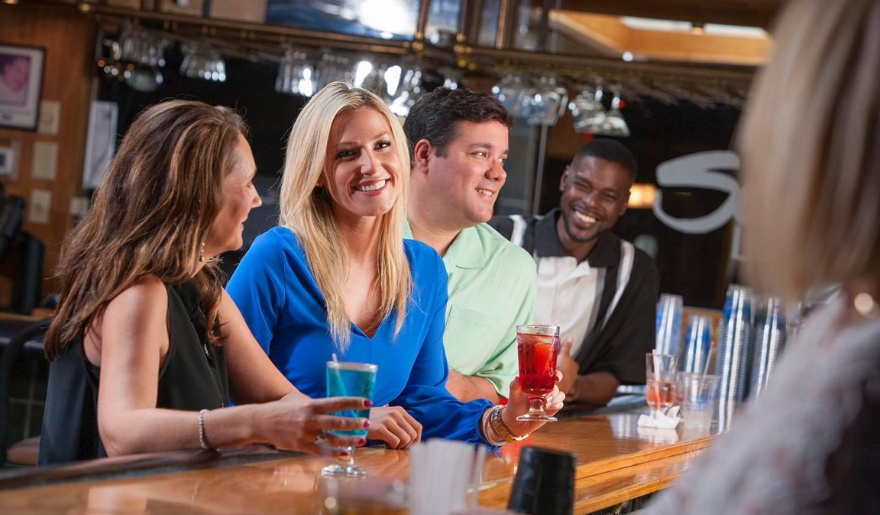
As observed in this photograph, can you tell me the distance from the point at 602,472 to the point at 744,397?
190 cm

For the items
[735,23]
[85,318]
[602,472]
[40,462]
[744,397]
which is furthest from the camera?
[735,23]

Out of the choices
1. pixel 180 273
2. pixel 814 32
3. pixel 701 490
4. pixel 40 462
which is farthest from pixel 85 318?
pixel 814 32

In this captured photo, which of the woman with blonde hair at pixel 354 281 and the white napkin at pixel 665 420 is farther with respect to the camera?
the white napkin at pixel 665 420

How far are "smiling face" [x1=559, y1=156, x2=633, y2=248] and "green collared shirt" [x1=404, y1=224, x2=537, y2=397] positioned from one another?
75cm

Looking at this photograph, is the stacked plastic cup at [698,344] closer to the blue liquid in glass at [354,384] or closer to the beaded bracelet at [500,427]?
the beaded bracelet at [500,427]

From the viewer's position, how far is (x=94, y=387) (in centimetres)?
187

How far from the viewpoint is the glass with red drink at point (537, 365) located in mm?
2186

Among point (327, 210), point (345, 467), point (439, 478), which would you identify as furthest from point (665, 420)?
point (439, 478)

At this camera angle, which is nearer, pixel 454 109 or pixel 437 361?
pixel 437 361

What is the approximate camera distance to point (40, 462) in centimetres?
198

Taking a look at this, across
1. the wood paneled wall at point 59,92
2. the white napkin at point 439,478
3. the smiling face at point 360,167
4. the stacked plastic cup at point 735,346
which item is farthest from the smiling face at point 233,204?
the wood paneled wall at point 59,92

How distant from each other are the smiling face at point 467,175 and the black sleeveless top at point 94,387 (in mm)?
1123

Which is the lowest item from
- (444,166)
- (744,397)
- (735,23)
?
(744,397)

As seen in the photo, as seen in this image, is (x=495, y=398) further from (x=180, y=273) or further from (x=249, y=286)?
(x=180, y=273)
